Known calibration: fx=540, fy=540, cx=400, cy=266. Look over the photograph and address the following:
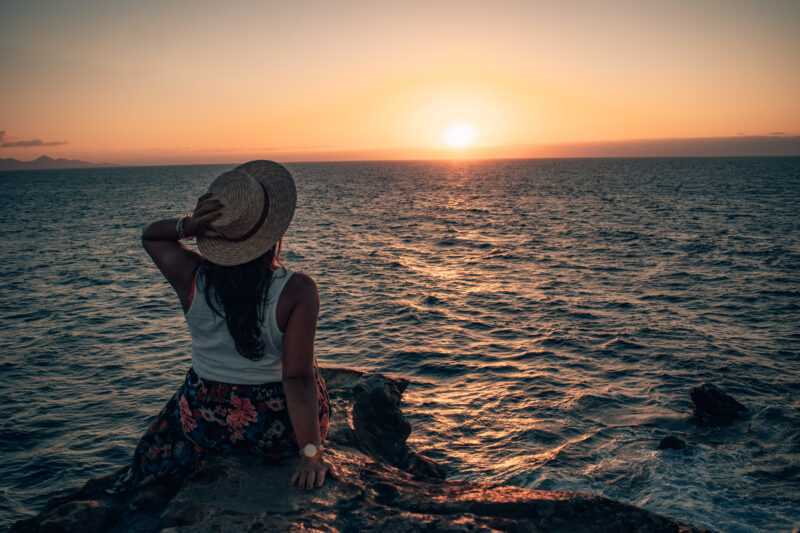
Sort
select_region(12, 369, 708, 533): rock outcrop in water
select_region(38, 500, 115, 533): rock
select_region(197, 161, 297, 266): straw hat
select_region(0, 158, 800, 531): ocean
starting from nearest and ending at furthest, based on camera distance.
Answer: select_region(197, 161, 297, 266): straw hat < select_region(12, 369, 708, 533): rock outcrop in water < select_region(38, 500, 115, 533): rock < select_region(0, 158, 800, 531): ocean

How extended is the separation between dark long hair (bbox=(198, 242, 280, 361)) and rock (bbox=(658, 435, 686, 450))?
22.5 feet

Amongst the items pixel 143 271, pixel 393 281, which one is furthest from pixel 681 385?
pixel 143 271

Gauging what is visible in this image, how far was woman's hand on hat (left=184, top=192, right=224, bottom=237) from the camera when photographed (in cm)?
305

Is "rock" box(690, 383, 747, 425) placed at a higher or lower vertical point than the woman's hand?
lower

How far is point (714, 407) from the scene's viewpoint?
8742mm

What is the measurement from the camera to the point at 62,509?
3.93 metres

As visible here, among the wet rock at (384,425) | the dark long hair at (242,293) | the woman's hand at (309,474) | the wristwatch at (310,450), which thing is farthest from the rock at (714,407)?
the dark long hair at (242,293)

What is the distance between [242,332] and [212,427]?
3.04 ft

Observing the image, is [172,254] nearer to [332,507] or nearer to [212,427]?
[212,427]

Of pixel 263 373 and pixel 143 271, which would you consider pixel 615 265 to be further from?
pixel 263 373

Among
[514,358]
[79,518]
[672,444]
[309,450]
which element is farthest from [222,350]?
[514,358]

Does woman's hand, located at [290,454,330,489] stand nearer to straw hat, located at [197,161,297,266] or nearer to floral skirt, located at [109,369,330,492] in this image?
floral skirt, located at [109,369,330,492]

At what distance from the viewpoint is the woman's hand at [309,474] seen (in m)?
3.57

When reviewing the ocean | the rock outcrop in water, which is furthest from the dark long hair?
the ocean
